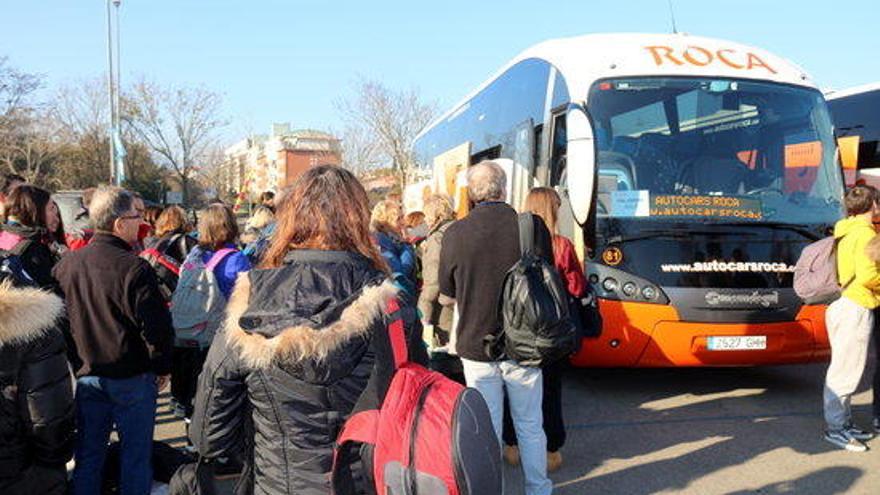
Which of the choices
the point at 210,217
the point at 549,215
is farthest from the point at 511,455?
the point at 210,217

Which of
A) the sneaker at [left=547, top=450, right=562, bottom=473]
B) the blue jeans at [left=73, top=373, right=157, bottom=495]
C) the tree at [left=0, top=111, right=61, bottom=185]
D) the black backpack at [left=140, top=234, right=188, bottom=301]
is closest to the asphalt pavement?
the sneaker at [left=547, top=450, right=562, bottom=473]

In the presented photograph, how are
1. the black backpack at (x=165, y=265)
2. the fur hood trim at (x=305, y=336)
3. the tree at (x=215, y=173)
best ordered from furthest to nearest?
the tree at (x=215, y=173), the black backpack at (x=165, y=265), the fur hood trim at (x=305, y=336)

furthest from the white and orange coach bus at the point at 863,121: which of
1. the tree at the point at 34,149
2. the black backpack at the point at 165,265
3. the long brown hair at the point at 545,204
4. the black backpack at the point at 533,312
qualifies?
the tree at the point at 34,149

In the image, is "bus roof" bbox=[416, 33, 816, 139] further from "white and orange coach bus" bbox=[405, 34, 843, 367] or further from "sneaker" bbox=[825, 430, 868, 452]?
"sneaker" bbox=[825, 430, 868, 452]

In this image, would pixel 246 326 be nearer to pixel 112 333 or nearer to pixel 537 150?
pixel 112 333

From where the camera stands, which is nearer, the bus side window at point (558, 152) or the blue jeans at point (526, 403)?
the blue jeans at point (526, 403)

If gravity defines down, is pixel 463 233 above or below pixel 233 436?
above

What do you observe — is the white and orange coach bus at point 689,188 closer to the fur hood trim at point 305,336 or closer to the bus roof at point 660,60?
the bus roof at point 660,60

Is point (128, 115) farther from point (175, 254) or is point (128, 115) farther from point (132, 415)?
point (132, 415)

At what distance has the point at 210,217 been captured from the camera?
503 cm

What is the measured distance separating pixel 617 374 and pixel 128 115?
36.6 m

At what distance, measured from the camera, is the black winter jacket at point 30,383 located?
2480 millimetres

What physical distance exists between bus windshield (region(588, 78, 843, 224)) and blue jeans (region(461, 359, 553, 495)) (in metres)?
2.62

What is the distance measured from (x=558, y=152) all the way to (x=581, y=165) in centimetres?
157
